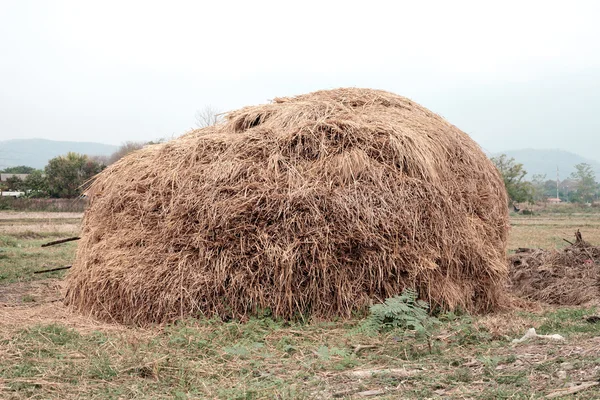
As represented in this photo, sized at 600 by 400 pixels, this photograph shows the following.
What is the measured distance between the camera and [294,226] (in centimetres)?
661

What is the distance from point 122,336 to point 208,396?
77.8 inches

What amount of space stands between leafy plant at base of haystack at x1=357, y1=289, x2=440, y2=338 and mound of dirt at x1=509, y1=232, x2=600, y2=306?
10.8 feet

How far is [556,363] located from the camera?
4.63 m

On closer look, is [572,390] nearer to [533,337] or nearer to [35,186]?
[533,337]

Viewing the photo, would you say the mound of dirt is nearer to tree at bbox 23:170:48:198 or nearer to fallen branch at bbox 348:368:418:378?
fallen branch at bbox 348:368:418:378

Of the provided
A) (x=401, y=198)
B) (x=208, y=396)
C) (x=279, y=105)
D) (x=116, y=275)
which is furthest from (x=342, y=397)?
(x=279, y=105)

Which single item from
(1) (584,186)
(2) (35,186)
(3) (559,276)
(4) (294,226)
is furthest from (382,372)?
(1) (584,186)

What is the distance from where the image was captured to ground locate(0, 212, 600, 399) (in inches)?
171

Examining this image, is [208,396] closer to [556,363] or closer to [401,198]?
[556,363]

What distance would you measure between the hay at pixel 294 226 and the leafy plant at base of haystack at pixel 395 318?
1.39 ft

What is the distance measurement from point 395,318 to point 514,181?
5053 cm

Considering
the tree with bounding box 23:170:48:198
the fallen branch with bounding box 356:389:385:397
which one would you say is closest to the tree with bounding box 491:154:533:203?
the tree with bounding box 23:170:48:198

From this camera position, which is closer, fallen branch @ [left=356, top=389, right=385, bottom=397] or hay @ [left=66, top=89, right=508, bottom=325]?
fallen branch @ [left=356, top=389, right=385, bottom=397]

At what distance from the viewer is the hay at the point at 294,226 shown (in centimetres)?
654
